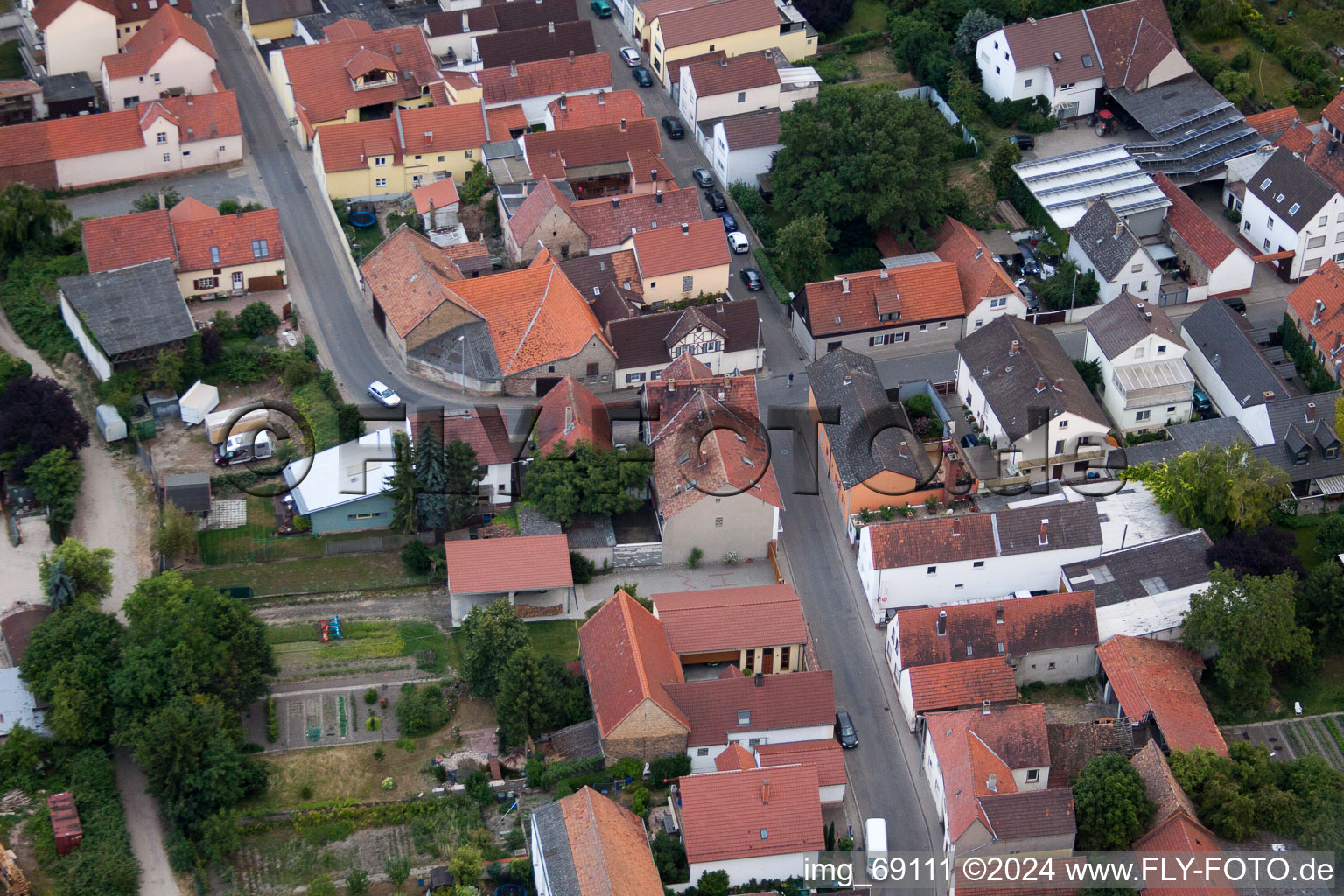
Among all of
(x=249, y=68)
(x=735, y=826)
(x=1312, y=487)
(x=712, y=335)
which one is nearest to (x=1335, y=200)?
(x=1312, y=487)

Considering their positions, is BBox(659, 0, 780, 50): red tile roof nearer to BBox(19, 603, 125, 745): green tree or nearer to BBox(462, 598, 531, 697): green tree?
BBox(462, 598, 531, 697): green tree

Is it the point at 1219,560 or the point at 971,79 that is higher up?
the point at 971,79

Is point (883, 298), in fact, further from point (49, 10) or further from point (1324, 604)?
point (49, 10)

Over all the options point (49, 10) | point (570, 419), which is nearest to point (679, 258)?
point (570, 419)

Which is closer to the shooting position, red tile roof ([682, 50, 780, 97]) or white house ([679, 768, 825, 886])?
white house ([679, 768, 825, 886])

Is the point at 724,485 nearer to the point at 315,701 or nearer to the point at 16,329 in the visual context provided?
the point at 315,701

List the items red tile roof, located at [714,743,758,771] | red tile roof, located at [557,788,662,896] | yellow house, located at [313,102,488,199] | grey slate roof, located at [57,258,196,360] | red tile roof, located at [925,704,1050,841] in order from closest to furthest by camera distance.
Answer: red tile roof, located at [557,788,662,896], red tile roof, located at [925,704,1050,841], red tile roof, located at [714,743,758,771], grey slate roof, located at [57,258,196,360], yellow house, located at [313,102,488,199]

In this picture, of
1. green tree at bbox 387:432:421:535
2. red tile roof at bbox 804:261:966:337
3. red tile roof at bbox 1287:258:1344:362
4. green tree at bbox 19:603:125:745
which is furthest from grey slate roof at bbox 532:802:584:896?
red tile roof at bbox 1287:258:1344:362
